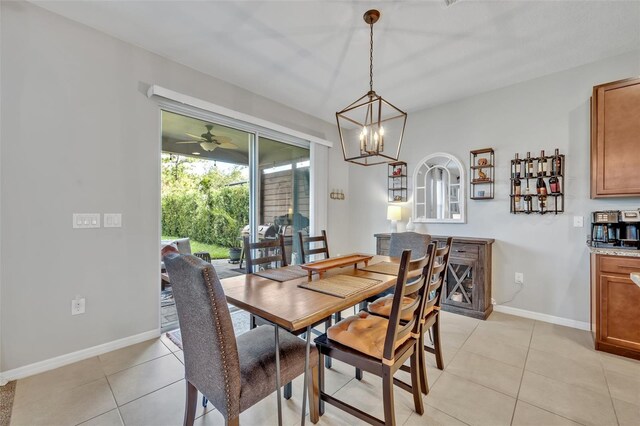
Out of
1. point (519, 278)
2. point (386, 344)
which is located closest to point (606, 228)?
point (519, 278)

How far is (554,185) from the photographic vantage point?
297cm

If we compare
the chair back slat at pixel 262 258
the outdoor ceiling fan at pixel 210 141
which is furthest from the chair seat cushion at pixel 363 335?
the outdoor ceiling fan at pixel 210 141

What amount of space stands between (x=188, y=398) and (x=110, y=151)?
6.97ft

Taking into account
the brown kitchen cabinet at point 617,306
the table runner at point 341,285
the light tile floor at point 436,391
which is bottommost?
the light tile floor at point 436,391

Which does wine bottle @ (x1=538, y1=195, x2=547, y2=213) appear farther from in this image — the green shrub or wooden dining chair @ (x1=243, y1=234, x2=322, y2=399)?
the green shrub

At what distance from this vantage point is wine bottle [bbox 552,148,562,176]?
2955mm

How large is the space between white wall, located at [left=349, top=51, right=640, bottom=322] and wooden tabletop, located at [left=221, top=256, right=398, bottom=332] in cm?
222

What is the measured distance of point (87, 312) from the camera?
2314 mm

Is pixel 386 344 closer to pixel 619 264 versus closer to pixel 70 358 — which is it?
pixel 619 264

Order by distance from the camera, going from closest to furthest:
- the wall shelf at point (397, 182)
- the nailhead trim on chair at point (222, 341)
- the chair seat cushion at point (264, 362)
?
the nailhead trim on chair at point (222, 341) < the chair seat cushion at point (264, 362) < the wall shelf at point (397, 182)

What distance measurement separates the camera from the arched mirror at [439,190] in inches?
144

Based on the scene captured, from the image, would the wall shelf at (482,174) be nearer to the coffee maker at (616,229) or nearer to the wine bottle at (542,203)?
the wine bottle at (542,203)

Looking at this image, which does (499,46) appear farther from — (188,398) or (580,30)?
(188,398)

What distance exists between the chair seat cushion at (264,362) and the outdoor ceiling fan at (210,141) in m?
2.37
